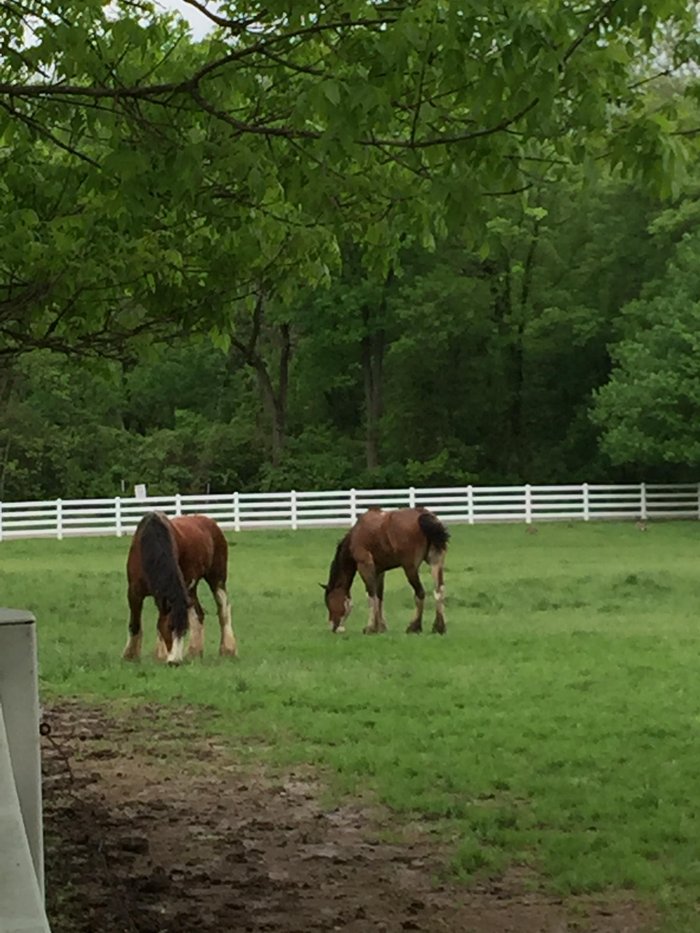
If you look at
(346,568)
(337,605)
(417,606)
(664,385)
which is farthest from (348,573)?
(664,385)

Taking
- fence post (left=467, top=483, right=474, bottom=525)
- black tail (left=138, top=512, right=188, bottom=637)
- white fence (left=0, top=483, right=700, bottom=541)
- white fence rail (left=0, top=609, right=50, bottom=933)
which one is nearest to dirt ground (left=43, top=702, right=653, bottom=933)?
white fence rail (left=0, top=609, right=50, bottom=933)

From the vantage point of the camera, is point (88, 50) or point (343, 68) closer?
point (343, 68)

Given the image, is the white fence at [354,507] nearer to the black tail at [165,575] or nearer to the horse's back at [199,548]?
the horse's back at [199,548]

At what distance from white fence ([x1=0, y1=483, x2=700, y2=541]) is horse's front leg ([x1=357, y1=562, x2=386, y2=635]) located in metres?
→ 16.1

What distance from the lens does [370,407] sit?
4438 cm

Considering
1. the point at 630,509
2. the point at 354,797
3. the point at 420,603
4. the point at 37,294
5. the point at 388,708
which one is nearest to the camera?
the point at 37,294

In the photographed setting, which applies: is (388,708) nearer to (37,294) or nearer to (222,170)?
(37,294)

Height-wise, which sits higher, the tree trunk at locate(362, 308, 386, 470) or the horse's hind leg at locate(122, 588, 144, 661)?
the tree trunk at locate(362, 308, 386, 470)

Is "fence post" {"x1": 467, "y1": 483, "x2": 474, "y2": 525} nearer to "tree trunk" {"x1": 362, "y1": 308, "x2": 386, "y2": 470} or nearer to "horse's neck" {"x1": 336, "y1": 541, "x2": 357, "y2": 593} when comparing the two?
"tree trunk" {"x1": 362, "y1": 308, "x2": 386, "y2": 470}

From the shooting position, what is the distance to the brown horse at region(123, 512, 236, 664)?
38.2 feet

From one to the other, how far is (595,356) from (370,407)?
7380 mm

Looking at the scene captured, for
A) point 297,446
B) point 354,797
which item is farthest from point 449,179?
point 297,446

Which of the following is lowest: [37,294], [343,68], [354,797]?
[354,797]

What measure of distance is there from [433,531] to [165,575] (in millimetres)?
3759
